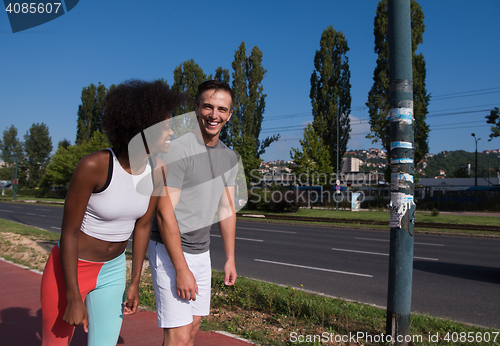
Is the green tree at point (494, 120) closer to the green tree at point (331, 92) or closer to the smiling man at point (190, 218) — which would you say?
the green tree at point (331, 92)

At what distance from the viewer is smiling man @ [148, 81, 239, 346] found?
199 cm

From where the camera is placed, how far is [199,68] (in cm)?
3388

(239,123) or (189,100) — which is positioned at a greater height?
(239,123)

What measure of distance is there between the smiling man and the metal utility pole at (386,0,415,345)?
1750 millimetres

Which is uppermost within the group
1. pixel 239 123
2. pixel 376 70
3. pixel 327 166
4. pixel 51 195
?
pixel 376 70

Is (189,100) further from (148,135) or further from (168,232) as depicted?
(168,232)

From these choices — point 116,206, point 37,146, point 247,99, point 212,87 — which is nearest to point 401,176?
point 212,87

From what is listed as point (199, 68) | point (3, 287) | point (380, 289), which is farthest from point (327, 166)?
point (3, 287)

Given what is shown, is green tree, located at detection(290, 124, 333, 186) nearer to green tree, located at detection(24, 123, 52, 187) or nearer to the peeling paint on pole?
the peeling paint on pole

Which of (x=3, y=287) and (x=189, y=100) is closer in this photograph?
(x=189, y=100)

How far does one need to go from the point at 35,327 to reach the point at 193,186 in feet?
9.29

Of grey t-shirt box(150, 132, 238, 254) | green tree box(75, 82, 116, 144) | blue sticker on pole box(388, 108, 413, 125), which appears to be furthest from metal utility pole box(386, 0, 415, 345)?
green tree box(75, 82, 116, 144)

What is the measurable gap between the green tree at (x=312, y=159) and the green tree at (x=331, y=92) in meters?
2.58

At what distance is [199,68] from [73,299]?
33.9 meters
